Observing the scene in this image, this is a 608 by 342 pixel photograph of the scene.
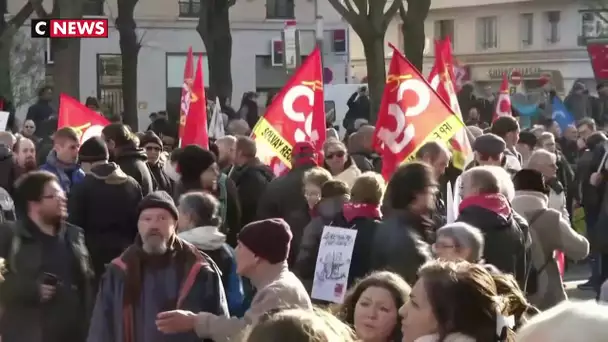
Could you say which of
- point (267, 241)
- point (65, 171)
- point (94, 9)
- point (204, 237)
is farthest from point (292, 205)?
point (94, 9)

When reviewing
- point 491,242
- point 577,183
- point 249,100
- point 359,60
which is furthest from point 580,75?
point 491,242

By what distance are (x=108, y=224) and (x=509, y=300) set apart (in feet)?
15.7

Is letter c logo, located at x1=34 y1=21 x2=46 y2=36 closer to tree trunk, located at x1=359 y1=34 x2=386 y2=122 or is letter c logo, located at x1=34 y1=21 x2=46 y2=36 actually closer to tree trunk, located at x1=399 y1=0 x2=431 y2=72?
tree trunk, located at x1=359 y1=34 x2=386 y2=122

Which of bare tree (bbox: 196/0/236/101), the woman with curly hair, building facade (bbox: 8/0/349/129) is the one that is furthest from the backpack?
building facade (bbox: 8/0/349/129)

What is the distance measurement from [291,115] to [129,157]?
203 cm

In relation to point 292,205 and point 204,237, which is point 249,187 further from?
point 204,237

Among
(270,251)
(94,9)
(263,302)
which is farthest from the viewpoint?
(94,9)

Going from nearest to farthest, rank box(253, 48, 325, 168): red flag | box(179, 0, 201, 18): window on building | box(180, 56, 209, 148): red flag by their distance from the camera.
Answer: box(253, 48, 325, 168): red flag → box(180, 56, 209, 148): red flag → box(179, 0, 201, 18): window on building

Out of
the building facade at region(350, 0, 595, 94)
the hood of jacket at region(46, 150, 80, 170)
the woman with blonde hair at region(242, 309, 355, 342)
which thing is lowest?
the woman with blonde hair at region(242, 309, 355, 342)

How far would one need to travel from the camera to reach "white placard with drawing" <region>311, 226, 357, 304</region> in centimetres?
722

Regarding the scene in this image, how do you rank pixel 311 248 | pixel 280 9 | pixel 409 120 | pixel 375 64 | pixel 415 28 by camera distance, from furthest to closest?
1. pixel 280 9
2. pixel 415 28
3. pixel 375 64
4. pixel 409 120
5. pixel 311 248

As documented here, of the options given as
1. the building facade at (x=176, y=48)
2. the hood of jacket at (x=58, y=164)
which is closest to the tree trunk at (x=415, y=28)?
the hood of jacket at (x=58, y=164)

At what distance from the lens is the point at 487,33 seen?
65000 millimetres

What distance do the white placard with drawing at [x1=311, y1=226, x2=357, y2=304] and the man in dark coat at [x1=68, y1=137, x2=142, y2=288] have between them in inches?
78.2
